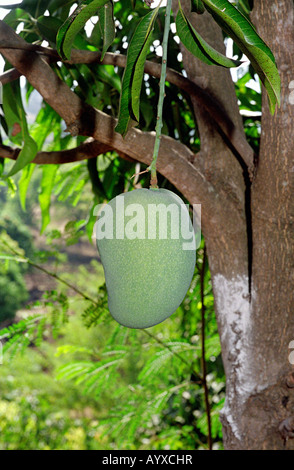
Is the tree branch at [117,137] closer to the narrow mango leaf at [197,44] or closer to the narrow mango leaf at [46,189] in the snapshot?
the narrow mango leaf at [197,44]

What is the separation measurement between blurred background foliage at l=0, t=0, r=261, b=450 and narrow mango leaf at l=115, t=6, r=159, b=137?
0.86 feet

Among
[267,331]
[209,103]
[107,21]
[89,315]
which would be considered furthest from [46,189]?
[107,21]

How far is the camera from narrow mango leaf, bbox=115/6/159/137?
1.07ft

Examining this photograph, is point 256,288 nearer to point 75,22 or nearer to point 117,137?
point 117,137

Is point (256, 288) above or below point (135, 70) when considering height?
below

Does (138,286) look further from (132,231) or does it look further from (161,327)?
(161,327)

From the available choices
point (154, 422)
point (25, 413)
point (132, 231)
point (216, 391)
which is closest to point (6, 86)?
point (132, 231)

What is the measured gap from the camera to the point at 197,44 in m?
0.37

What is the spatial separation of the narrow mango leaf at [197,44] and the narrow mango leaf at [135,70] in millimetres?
29

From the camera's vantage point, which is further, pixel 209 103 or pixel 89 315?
pixel 89 315

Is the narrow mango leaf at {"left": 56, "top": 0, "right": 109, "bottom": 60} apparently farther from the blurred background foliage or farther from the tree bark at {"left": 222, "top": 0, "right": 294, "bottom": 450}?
the tree bark at {"left": 222, "top": 0, "right": 294, "bottom": 450}

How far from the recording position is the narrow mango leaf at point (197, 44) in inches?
13.6

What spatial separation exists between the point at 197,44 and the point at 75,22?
10 centimetres

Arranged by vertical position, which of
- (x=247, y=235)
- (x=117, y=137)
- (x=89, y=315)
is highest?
(x=117, y=137)
